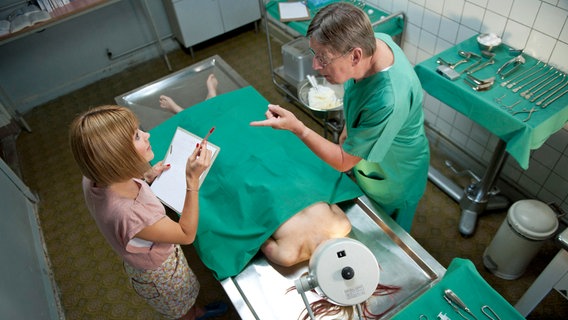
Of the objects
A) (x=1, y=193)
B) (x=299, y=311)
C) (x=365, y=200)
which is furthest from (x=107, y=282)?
(x=365, y=200)

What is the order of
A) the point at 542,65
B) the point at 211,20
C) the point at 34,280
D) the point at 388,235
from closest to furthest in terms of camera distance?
the point at 388,235, the point at 542,65, the point at 34,280, the point at 211,20

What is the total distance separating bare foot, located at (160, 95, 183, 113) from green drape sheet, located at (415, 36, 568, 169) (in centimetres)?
149

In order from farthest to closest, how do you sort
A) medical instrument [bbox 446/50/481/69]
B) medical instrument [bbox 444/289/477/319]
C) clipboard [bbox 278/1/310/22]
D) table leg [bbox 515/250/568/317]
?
clipboard [bbox 278/1/310/22] < medical instrument [bbox 446/50/481/69] < table leg [bbox 515/250/568/317] < medical instrument [bbox 444/289/477/319]

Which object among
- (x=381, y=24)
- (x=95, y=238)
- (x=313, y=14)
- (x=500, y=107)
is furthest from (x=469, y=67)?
(x=95, y=238)

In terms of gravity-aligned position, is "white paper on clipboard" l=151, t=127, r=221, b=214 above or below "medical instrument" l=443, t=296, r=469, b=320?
below

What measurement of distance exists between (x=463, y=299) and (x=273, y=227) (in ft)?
2.49

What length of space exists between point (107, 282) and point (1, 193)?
0.84m


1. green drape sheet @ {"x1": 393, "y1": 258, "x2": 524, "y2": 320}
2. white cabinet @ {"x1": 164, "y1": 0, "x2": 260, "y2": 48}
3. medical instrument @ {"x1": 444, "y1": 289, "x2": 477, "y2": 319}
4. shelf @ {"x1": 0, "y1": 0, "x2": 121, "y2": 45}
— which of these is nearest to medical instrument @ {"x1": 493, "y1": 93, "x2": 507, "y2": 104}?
green drape sheet @ {"x1": 393, "y1": 258, "x2": 524, "y2": 320}

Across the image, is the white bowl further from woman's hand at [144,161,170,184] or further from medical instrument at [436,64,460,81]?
woman's hand at [144,161,170,184]

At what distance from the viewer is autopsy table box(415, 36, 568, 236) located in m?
1.70

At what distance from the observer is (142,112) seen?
2502 millimetres

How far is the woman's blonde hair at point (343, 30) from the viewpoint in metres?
1.15

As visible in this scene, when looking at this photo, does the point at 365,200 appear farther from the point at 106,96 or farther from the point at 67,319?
the point at 106,96

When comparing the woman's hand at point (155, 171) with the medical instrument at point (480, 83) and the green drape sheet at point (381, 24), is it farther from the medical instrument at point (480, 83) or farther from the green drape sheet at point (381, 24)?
the medical instrument at point (480, 83)
